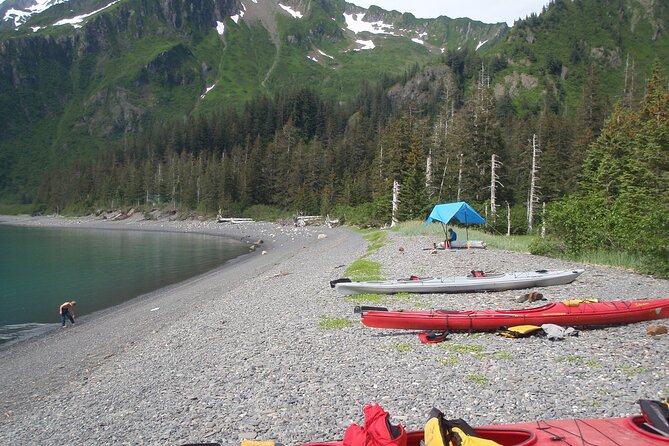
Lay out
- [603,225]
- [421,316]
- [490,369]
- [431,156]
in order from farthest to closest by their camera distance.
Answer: [431,156] → [603,225] → [421,316] → [490,369]

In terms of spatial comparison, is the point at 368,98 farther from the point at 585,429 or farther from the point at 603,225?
the point at 585,429

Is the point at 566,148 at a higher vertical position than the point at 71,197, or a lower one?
higher

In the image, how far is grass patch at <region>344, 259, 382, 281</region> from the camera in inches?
749

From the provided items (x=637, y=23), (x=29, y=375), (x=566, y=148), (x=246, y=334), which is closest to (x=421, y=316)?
(x=246, y=334)

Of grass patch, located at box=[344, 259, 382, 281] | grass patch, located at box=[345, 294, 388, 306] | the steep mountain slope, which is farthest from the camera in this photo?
the steep mountain slope

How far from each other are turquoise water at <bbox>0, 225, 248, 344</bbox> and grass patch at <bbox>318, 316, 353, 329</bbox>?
13.5m

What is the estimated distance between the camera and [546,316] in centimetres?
1014

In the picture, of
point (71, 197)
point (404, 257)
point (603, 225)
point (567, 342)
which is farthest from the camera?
point (71, 197)

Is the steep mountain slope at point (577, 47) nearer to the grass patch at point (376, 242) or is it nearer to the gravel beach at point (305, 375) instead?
the grass patch at point (376, 242)

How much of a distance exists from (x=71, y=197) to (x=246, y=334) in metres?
151

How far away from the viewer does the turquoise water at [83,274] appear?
74.3 feet

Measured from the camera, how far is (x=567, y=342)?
913 cm

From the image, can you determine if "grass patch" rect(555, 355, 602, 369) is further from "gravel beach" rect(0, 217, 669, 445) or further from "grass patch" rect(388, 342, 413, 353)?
"grass patch" rect(388, 342, 413, 353)

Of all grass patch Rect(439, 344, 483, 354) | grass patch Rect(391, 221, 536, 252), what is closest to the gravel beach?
grass patch Rect(439, 344, 483, 354)
